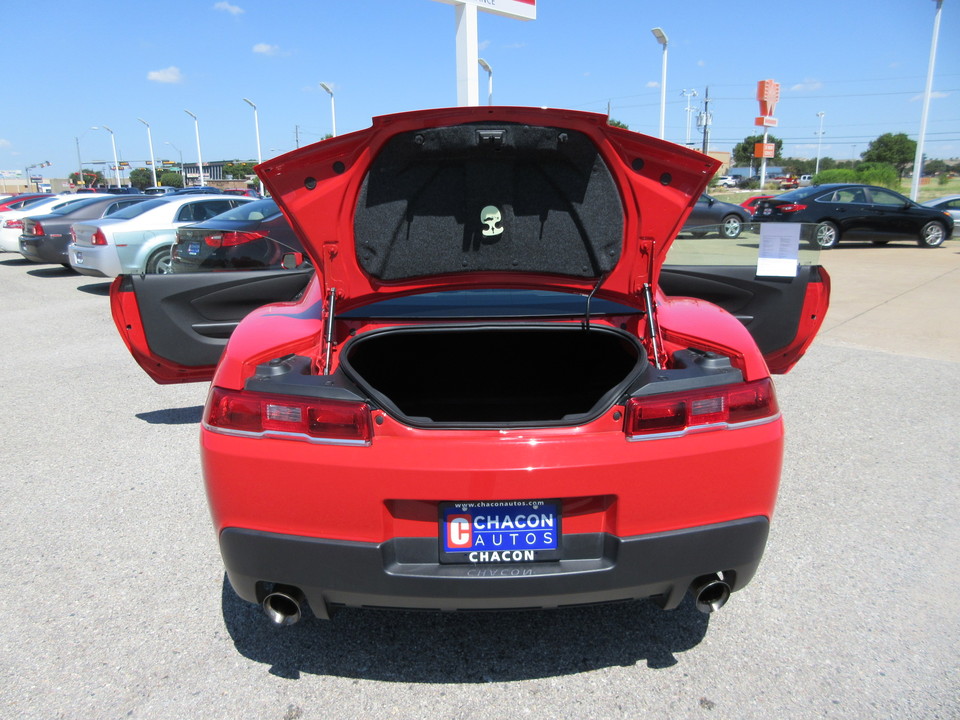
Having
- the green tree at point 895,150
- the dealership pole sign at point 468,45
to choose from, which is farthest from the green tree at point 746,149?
the dealership pole sign at point 468,45

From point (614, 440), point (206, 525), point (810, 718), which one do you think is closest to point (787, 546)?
point (810, 718)

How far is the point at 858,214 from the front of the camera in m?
17.1

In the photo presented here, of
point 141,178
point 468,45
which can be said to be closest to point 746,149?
point 141,178

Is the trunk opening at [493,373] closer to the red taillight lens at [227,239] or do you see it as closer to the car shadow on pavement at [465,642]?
the car shadow on pavement at [465,642]

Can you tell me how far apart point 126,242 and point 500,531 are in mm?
10477

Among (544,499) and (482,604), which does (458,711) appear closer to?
(482,604)

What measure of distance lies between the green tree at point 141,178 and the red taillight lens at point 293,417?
304ft

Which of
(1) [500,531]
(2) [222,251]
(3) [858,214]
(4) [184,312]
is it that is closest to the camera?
(1) [500,531]

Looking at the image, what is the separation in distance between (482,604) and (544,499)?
364 mm

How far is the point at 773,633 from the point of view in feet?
8.45

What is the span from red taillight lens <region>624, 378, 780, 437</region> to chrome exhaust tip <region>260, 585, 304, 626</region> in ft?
3.67

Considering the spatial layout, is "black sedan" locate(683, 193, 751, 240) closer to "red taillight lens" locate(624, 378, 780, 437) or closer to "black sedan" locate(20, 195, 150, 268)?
"black sedan" locate(20, 195, 150, 268)

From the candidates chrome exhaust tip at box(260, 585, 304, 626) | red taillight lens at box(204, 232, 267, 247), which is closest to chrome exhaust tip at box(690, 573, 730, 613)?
chrome exhaust tip at box(260, 585, 304, 626)

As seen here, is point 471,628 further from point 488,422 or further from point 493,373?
point 493,373
